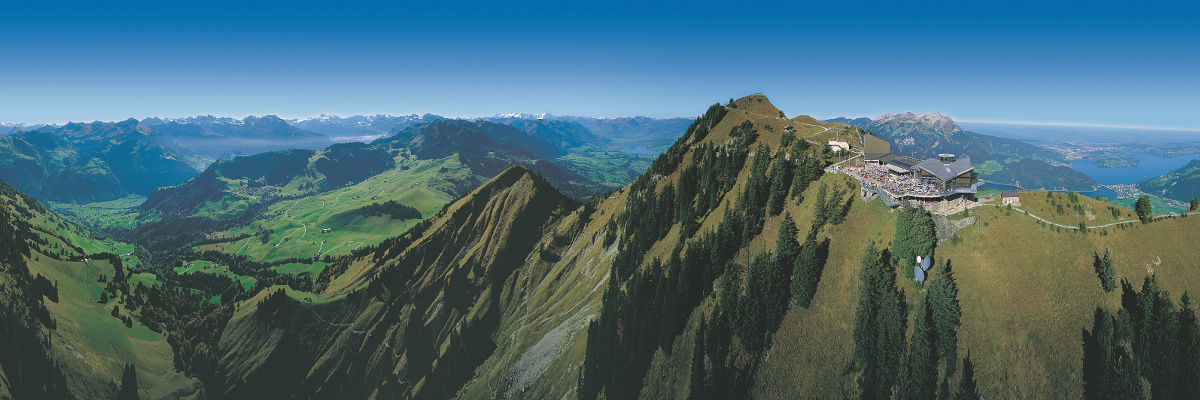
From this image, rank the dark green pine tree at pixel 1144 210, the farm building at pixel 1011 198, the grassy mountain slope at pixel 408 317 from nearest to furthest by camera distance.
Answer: the dark green pine tree at pixel 1144 210 < the farm building at pixel 1011 198 < the grassy mountain slope at pixel 408 317

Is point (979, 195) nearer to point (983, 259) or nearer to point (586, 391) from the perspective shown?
point (983, 259)

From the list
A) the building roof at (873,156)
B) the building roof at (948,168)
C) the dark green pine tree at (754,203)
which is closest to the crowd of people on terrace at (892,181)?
the building roof at (948,168)

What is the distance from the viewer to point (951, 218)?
52219 millimetres

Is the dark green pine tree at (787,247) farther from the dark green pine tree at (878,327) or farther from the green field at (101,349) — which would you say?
the green field at (101,349)

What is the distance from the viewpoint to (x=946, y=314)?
46469 millimetres

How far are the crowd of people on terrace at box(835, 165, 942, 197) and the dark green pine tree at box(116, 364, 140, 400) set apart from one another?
223 m

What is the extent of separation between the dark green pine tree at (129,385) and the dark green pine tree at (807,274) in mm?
210269

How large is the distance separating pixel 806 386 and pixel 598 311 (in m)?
56.5

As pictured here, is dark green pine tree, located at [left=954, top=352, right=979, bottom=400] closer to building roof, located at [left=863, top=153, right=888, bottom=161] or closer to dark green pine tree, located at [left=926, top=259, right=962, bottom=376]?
dark green pine tree, located at [left=926, top=259, right=962, bottom=376]

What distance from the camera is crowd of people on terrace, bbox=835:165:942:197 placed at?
2191 inches

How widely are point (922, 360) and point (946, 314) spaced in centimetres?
550

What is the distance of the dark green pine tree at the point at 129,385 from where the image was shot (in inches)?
5773

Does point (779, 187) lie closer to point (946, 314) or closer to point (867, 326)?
point (867, 326)

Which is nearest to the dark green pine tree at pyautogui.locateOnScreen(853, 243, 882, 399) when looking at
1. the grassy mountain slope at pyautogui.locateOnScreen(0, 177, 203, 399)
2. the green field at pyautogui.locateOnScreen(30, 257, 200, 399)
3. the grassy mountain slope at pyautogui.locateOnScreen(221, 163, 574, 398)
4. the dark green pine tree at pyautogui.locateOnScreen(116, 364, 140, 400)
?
the grassy mountain slope at pyautogui.locateOnScreen(221, 163, 574, 398)
